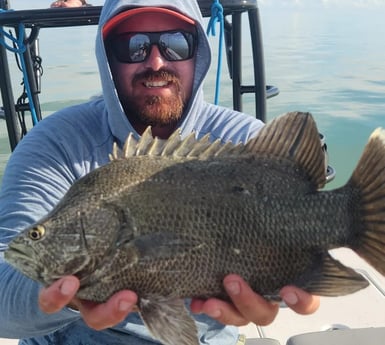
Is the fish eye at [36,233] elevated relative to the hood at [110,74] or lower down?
lower down

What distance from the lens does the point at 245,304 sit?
1.36 meters

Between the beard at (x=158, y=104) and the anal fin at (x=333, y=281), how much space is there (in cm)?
99

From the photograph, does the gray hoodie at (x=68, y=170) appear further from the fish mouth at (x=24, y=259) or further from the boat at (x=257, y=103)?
the boat at (x=257, y=103)

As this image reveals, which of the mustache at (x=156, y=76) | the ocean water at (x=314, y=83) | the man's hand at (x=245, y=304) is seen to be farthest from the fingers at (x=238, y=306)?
the ocean water at (x=314, y=83)

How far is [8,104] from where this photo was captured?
10.0 ft

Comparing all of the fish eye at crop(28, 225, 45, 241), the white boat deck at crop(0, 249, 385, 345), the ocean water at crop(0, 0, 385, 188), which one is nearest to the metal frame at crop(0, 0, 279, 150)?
the white boat deck at crop(0, 249, 385, 345)

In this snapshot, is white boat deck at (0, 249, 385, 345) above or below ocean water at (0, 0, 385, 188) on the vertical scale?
above

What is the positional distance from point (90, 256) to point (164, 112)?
96 cm

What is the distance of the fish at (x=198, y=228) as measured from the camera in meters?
1.29

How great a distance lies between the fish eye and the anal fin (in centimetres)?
67

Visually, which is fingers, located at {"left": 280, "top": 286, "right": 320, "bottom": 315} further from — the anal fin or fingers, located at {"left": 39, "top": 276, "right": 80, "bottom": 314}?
fingers, located at {"left": 39, "top": 276, "right": 80, "bottom": 314}

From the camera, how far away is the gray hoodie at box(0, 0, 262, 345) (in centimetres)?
164

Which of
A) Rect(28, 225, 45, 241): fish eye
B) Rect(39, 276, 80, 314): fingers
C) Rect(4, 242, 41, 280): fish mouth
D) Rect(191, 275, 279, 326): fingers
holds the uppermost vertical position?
Rect(28, 225, 45, 241): fish eye

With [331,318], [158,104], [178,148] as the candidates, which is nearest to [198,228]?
[178,148]
